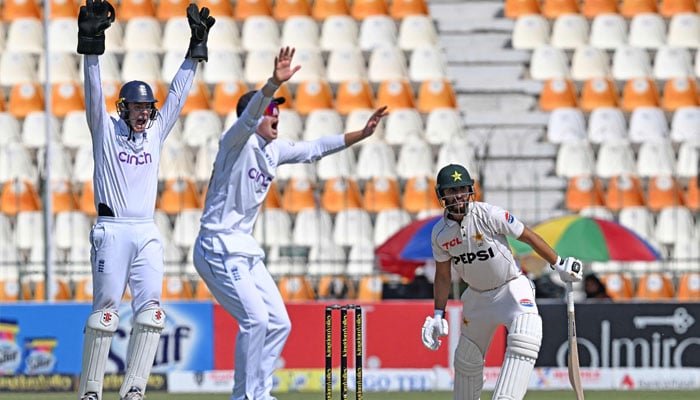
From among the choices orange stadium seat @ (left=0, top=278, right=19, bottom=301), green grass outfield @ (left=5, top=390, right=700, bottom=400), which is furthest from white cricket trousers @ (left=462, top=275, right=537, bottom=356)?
orange stadium seat @ (left=0, top=278, right=19, bottom=301)

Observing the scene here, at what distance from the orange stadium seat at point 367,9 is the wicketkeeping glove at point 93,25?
12.3 m

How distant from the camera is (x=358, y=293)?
Result: 16.8m

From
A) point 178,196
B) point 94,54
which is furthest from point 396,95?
point 94,54

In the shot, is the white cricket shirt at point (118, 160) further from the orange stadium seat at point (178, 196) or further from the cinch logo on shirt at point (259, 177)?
the orange stadium seat at point (178, 196)

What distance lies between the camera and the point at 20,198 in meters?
18.3

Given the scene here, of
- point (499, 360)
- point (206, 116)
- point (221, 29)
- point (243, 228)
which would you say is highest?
point (221, 29)

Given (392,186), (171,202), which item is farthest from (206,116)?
(392,186)

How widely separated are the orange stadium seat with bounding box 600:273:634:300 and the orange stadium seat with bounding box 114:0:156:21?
307 inches

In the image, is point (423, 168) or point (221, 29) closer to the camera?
point (423, 168)

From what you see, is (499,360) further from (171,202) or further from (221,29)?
(221,29)

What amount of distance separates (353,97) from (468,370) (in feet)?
37.4

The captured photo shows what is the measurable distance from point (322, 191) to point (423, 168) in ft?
4.24

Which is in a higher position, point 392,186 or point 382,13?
point 382,13

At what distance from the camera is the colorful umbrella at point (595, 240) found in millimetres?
15172
